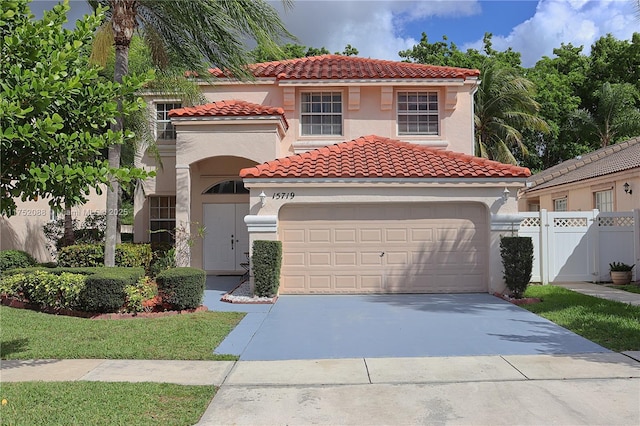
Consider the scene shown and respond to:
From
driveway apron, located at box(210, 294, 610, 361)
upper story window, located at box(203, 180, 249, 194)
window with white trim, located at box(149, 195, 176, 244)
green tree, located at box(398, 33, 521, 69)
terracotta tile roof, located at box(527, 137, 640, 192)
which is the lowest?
driveway apron, located at box(210, 294, 610, 361)

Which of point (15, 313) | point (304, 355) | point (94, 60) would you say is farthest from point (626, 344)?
point (94, 60)

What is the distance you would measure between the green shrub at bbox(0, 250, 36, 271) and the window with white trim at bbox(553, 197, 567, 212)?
799 inches

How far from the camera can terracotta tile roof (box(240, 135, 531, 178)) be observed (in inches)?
495

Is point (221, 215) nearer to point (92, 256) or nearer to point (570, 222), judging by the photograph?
point (92, 256)

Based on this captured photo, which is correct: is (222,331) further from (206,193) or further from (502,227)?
(206,193)

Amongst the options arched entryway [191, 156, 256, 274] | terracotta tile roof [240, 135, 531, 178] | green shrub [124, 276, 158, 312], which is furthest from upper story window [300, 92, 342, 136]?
green shrub [124, 276, 158, 312]

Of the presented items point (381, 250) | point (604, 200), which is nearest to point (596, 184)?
point (604, 200)

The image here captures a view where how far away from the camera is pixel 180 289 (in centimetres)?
1027

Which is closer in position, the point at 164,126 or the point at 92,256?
the point at 92,256

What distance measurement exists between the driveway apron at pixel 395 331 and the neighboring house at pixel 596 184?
235 inches

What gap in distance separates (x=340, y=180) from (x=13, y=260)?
919 centimetres

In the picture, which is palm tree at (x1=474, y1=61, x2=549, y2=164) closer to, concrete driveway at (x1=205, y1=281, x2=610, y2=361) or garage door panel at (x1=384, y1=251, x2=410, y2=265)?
garage door panel at (x1=384, y1=251, x2=410, y2=265)

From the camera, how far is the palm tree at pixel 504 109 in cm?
2556

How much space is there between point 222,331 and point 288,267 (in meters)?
4.36
